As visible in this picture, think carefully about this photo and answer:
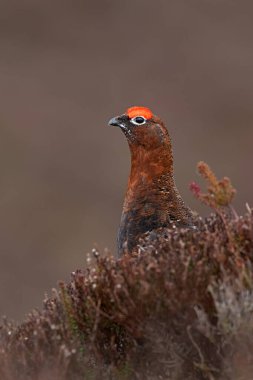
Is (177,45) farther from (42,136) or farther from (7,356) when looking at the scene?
A: (7,356)

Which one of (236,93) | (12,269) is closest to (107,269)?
(12,269)

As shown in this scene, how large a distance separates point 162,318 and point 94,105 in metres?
23.6

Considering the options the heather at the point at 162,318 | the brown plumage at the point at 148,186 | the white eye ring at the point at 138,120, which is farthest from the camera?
the white eye ring at the point at 138,120

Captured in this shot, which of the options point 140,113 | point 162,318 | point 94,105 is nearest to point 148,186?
point 140,113

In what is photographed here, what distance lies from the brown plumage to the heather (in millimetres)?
1792

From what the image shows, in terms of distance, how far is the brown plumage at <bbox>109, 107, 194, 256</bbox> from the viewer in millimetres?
6707

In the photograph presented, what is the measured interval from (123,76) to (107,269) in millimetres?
24985

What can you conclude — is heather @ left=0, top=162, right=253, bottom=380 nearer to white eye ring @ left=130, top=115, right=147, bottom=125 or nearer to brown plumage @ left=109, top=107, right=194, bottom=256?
brown plumage @ left=109, top=107, right=194, bottom=256

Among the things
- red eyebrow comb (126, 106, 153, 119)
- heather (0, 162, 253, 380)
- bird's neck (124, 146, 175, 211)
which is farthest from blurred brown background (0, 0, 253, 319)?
heather (0, 162, 253, 380)

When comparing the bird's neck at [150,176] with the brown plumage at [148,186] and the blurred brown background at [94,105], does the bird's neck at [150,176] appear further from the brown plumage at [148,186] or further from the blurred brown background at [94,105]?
the blurred brown background at [94,105]

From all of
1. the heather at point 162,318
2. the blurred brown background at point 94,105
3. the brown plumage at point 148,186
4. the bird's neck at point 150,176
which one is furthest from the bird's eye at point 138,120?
the blurred brown background at point 94,105

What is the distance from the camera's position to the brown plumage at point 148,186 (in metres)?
6.71

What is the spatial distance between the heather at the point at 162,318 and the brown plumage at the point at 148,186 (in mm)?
1792

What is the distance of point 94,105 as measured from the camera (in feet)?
91.3
